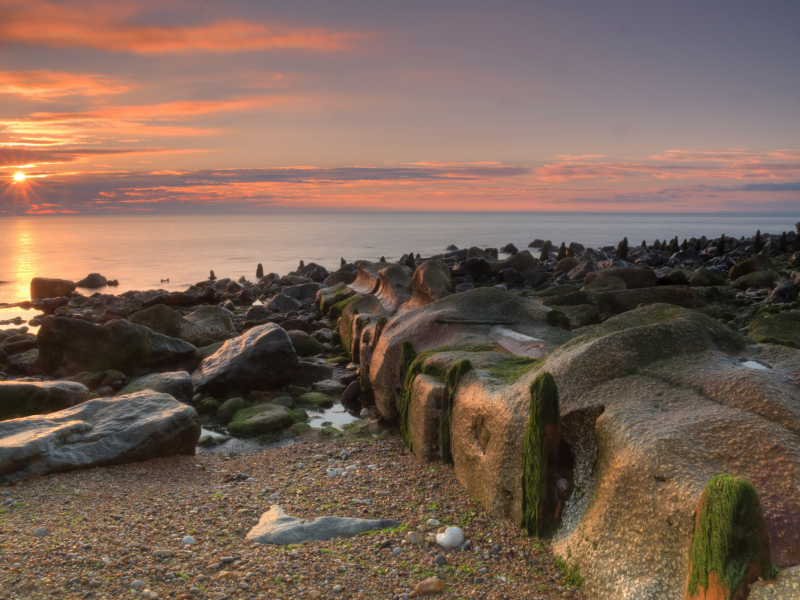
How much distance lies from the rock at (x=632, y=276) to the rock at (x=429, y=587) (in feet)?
52.4

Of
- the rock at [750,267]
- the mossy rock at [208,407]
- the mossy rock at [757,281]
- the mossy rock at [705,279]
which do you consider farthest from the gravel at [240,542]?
the rock at [750,267]

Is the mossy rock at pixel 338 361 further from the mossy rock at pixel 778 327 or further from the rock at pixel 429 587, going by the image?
the rock at pixel 429 587

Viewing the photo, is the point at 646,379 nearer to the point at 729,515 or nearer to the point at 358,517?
the point at 729,515

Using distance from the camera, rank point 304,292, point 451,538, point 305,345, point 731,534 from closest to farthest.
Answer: point 731,534, point 451,538, point 305,345, point 304,292

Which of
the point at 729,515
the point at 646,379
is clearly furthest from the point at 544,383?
the point at 729,515

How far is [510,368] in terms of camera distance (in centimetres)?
704

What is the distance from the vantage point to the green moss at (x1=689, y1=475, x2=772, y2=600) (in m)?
3.23

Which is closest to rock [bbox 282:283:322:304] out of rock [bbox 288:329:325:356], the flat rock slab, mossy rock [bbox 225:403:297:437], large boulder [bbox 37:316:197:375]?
rock [bbox 288:329:325:356]

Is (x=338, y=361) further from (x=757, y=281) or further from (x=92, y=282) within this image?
(x=92, y=282)

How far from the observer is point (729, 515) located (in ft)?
10.6

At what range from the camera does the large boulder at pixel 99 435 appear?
691 centimetres

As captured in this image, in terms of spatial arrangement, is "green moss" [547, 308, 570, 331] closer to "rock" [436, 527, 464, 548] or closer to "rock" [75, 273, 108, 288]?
"rock" [436, 527, 464, 548]

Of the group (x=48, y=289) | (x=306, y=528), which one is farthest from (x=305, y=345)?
(x=48, y=289)

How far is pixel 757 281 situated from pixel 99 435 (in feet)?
66.8
